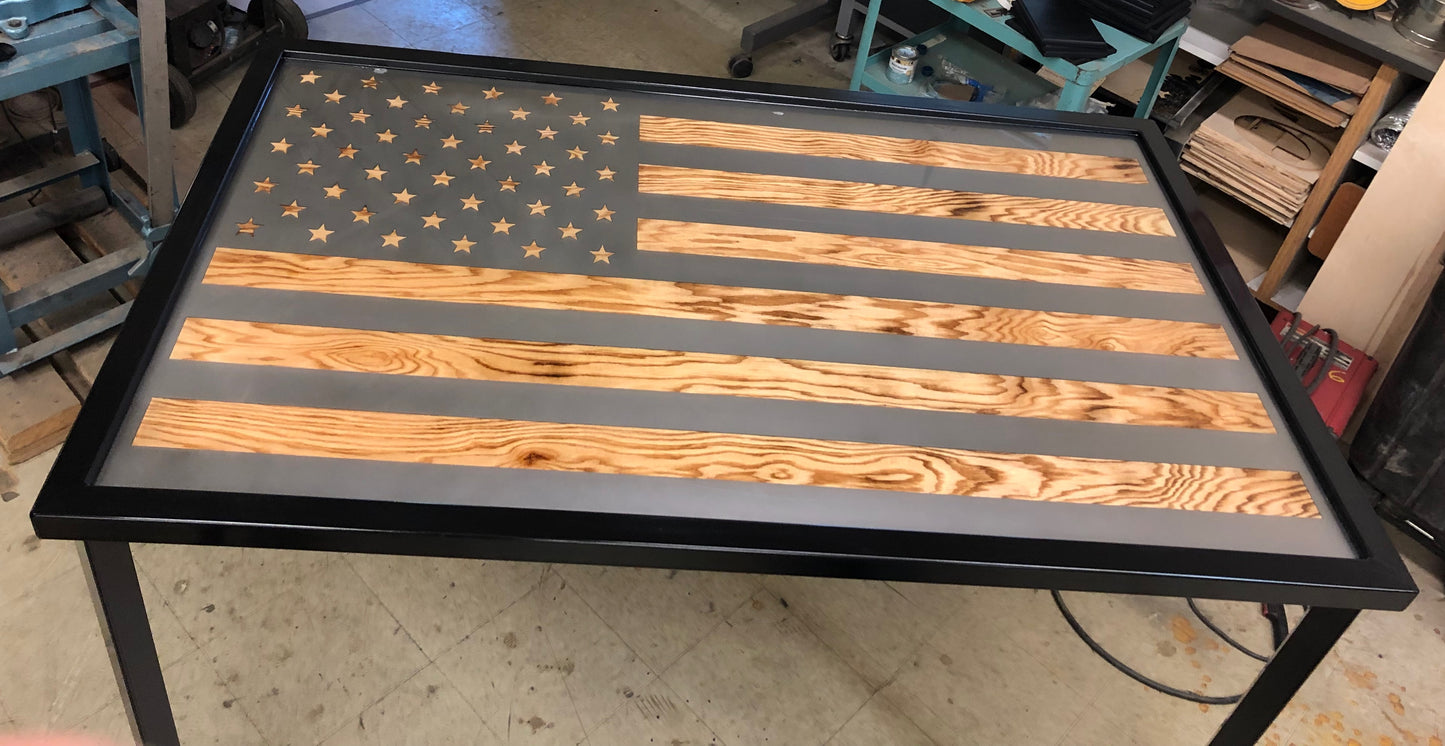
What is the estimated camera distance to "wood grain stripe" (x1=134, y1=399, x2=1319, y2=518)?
3.87 ft

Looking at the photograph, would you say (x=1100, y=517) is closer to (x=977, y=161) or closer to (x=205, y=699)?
(x=977, y=161)

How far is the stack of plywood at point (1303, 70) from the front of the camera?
235 cm

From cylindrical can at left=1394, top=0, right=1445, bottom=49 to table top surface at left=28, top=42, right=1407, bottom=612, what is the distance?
988 mm

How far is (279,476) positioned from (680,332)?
1.69 ft

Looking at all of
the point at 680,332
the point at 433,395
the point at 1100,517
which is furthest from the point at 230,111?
the point at 1100,517

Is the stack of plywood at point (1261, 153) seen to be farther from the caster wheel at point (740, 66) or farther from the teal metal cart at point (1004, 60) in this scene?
the caster wheel at point (740, 66)

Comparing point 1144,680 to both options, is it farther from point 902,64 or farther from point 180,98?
point 180,98

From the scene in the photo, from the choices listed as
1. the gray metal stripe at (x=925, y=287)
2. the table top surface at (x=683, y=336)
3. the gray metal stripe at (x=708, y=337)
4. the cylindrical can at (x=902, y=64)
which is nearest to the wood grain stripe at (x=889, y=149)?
the table top surface at (x=683, y=336)

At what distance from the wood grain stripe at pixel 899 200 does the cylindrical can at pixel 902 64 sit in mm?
1283

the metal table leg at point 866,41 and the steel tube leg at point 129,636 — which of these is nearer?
the steel tube leg at point 129,636

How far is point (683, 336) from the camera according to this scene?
4.44 ft

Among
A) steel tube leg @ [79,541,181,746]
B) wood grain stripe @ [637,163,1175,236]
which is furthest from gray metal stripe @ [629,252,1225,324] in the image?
steel tube leg @ [79,541,181,746]

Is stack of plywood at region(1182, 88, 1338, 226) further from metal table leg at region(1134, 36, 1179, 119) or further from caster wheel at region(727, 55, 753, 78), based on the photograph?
caster wheel at region(727, 55, 753, 78)

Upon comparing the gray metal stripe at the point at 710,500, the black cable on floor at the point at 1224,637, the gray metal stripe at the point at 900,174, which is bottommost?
the black cable on floor at the point at 1224,637
